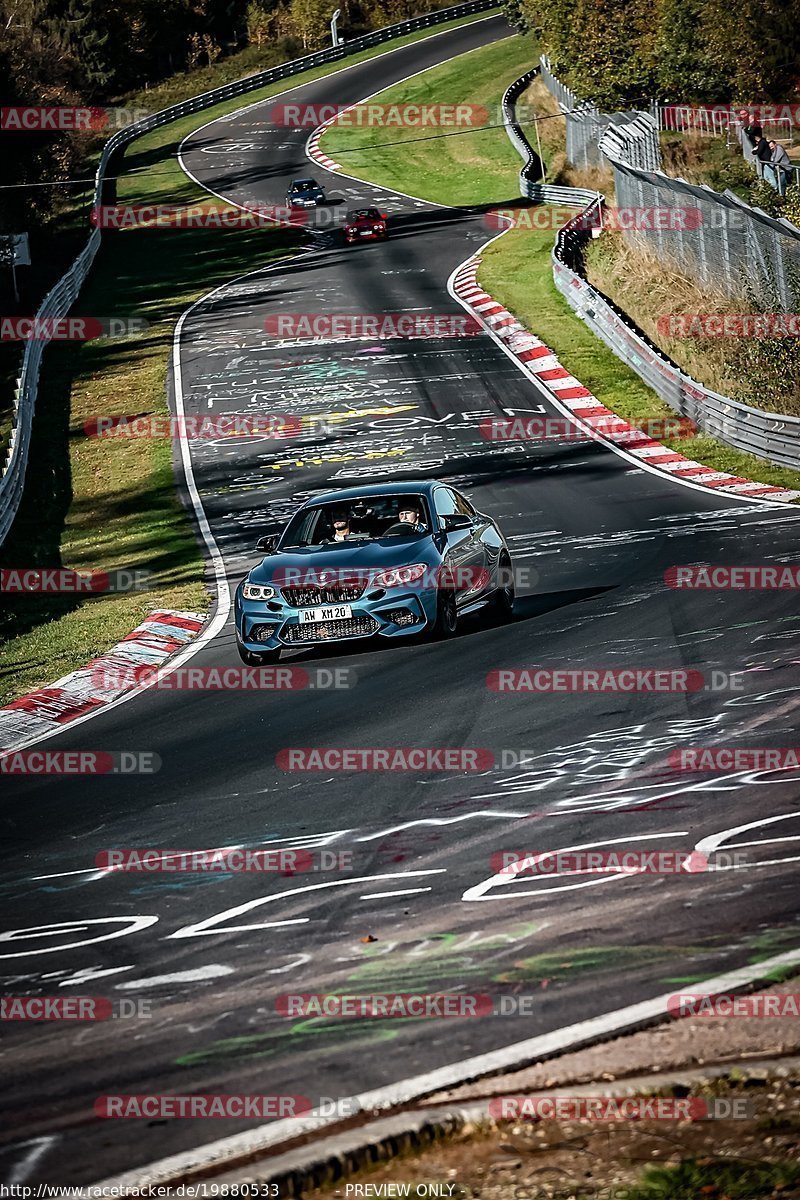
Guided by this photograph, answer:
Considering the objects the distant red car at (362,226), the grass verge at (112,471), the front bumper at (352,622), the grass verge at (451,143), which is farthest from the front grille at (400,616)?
the grass verge at (451,143)

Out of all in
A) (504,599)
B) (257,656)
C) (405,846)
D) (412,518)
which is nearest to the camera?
(405,846)

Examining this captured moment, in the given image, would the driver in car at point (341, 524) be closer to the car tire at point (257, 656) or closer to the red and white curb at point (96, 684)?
the car tire at point (257, 656)

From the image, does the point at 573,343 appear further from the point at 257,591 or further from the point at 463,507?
the point at 257,591

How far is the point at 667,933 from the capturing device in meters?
6.16

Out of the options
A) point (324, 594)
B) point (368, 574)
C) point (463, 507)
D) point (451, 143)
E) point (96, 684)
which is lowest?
point (96, 684)

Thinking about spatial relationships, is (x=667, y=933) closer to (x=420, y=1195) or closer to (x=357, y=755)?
(x=420, y=1195)

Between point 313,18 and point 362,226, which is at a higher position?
point 313,18

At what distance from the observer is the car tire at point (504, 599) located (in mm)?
14820

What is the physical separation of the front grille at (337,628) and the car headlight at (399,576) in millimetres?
318

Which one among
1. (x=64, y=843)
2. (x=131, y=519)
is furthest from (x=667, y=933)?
(x=131, y=519)

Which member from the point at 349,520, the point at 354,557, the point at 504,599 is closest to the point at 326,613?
the point at 354,557

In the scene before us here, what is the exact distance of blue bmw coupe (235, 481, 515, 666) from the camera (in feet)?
43.5

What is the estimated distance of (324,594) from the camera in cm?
1330

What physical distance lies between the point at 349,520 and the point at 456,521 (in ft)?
3.30
